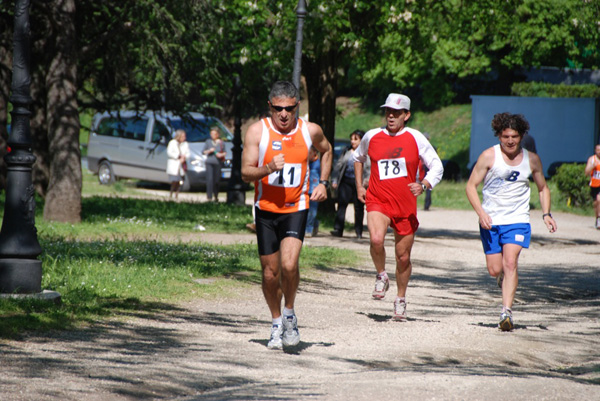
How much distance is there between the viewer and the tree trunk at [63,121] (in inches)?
667

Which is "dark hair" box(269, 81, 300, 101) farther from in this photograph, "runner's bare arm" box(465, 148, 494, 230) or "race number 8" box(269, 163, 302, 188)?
"runner's bare arm" box(465, 148, 494, 230)

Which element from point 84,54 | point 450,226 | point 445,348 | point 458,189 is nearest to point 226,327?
point 445,348

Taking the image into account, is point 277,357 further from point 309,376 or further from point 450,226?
point 450,226

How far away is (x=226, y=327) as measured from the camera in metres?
8.37

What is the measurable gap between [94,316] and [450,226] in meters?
14.3

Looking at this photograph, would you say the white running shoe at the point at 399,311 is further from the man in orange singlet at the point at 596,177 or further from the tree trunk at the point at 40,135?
the tree trunk at the point at 40,135

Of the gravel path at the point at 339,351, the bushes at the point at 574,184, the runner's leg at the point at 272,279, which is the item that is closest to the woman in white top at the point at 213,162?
the bushes at the point at 574,184

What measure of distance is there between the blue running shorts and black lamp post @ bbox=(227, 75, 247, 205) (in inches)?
577

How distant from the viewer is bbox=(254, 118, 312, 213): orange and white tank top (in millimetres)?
7297

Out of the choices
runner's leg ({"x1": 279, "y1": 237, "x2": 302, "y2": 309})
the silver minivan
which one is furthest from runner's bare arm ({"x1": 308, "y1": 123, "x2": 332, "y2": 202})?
the silver minivan

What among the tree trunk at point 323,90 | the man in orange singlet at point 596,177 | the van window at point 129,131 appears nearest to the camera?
the tree trunk at point 323,90

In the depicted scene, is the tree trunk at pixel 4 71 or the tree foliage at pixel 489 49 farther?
the tree trunk at pixel 4 71

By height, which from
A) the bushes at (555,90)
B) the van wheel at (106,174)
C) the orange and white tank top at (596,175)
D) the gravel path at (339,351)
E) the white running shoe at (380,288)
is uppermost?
the bushes at (555,90)

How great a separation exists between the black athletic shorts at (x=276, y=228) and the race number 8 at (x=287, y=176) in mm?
224
